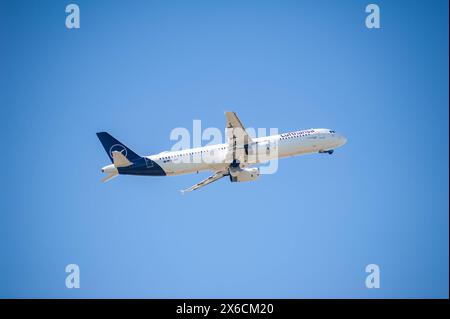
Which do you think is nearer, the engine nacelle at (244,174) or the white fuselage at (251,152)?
the white fuselage at (251,152)

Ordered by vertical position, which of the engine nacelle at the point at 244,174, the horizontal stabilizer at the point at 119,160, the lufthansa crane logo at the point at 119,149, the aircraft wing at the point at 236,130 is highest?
the aircraft wing at the point at 236,130

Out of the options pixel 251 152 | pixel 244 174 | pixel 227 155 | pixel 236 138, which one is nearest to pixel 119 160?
pixel 227 155

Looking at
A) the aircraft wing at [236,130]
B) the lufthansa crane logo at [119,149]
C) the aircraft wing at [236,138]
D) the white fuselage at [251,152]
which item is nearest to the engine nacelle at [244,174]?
the white fuselage at [251,152]

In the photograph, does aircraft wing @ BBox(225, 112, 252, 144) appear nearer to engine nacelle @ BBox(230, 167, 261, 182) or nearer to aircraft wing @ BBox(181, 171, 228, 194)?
engine nacelle @ BBox(230, 167, 261, 182)

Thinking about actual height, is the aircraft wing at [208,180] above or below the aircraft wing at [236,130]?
below

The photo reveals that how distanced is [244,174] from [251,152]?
2.47 m

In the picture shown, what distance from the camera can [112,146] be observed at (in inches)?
2381

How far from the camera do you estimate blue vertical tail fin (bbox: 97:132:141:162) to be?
197 ft

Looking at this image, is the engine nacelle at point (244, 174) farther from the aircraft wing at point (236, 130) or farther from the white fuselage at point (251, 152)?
the aircraft wing at point (236, 130)

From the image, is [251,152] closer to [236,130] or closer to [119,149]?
[236,130]

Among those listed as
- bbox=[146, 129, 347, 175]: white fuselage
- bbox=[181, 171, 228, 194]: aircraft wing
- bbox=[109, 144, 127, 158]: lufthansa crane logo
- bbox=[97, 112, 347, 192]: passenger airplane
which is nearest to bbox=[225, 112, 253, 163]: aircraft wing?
bbox=[97, 112, 347, 192]: passenger airplane

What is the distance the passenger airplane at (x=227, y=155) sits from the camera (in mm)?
59719

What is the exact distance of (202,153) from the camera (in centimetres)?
6162
